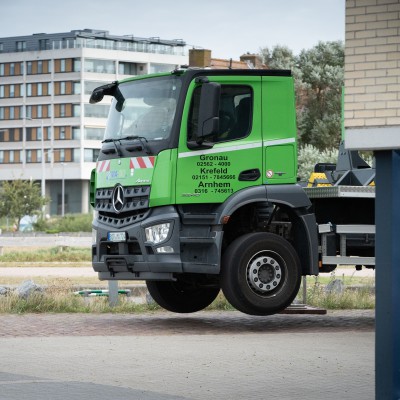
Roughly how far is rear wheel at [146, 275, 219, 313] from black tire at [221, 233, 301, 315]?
5.95 feet

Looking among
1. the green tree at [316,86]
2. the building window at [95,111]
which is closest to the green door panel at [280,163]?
the green tree at [316,86]

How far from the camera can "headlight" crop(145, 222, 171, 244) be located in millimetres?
15469

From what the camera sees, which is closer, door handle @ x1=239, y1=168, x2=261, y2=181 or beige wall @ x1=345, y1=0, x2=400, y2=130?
beige wall @ x1=345, y1=0, x2=400, y2=130

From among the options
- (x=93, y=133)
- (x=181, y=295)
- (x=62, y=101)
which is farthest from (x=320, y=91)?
(x=62, y=101)

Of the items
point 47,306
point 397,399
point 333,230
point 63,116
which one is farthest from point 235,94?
point 63,116

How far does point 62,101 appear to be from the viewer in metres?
131

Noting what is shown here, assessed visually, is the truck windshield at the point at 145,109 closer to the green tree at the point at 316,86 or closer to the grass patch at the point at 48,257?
the grass patch at the point at 48,257

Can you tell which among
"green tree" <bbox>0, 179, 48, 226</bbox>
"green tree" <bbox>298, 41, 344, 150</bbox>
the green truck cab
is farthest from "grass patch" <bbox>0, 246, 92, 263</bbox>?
"green tree" <bbox>0, 179, 48, 226</bbox>

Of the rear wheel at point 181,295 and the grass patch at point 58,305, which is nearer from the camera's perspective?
the rear wheel at point 181,295

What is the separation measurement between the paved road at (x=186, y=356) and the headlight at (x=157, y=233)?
1.17 m

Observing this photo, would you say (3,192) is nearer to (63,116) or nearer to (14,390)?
(63,116)

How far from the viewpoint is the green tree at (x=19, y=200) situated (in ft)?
308

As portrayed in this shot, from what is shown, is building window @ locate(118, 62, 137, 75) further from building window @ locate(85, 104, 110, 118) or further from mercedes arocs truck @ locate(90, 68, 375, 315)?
mercedes arocs truck @ locate(90, 68, 375, 315)

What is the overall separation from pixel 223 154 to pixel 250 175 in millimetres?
434
